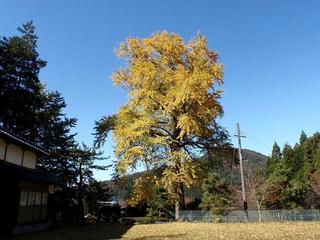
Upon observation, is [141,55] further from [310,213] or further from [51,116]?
[310,213]

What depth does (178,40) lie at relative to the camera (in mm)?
27531

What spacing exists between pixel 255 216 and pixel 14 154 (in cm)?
1677

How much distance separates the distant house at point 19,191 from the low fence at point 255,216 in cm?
1025

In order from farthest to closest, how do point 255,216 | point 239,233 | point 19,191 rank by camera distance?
1. point 255,216
2. point 19,191
3. point 239,233

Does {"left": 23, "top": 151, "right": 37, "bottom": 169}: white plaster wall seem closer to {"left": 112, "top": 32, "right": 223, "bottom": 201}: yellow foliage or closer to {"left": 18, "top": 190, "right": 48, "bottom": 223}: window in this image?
{"left": 18, "top": 190, "right": 48, "bottom": 223}: window

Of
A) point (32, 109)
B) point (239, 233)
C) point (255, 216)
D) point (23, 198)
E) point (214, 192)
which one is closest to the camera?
point (239, 233)

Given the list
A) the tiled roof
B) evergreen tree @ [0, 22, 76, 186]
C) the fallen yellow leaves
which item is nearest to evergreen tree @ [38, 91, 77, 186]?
evergreen tree @ [0, 22, 76, 186]

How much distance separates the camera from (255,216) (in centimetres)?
2692

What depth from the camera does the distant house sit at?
19.0 metres

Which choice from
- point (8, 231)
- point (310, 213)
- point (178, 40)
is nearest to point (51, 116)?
point (178, 40)

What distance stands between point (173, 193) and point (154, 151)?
3249 millimetres

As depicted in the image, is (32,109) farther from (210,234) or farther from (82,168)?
(210,234)

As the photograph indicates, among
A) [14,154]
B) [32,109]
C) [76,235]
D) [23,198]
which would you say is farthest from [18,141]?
[32,109]

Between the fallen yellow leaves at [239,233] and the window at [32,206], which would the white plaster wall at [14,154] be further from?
the fallen yellow leaves at [239,233]
